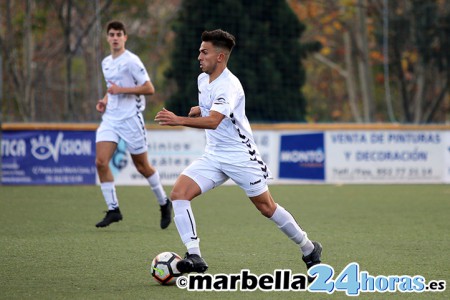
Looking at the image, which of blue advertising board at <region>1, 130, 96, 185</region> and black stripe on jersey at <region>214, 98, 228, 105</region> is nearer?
black stripe on jersey at <region>214, 98, 228, 105</region>

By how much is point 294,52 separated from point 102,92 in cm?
581

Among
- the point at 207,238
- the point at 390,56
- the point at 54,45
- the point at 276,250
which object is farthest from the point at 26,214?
the point at 54,45

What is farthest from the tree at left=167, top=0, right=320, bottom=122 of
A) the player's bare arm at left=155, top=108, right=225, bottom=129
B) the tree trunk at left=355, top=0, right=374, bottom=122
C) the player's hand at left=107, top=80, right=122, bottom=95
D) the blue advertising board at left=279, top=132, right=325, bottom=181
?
the player's bare arm at left=155, top=108, right=225, bottom=129

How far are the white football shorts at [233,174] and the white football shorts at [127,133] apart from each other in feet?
13.5

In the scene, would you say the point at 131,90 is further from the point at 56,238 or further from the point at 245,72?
the point at 245,72

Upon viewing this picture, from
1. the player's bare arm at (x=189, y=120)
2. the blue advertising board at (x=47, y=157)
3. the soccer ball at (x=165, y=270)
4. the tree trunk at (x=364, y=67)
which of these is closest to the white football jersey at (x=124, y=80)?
the player's bare arm at (x=189, y=120)

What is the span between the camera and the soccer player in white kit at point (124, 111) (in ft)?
39.8

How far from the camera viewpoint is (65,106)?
2052 cm

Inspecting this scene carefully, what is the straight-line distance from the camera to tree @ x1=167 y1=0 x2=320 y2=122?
23.4 m

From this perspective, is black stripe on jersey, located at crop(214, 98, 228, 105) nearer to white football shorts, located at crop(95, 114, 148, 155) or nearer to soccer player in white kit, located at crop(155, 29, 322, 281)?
soccer player in white kit, located at crop(155, 29, 322, 281)

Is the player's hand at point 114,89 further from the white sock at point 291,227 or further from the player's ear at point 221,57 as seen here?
the white sock at point 291,227

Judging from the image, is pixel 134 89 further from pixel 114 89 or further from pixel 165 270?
pixel 165 270

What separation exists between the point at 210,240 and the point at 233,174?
2.66 metres

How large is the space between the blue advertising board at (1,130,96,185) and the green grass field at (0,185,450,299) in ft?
4.63
